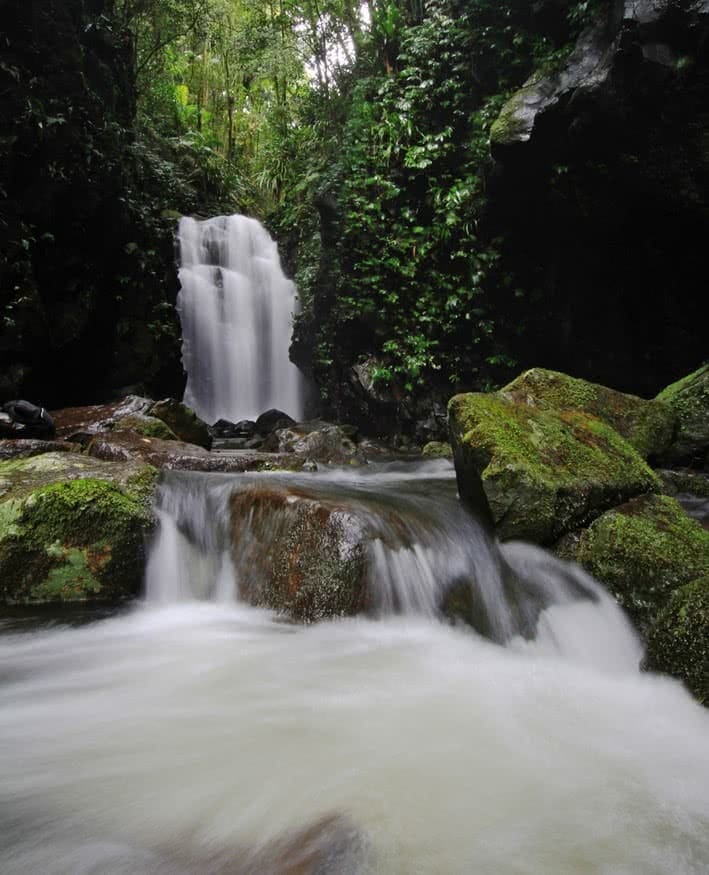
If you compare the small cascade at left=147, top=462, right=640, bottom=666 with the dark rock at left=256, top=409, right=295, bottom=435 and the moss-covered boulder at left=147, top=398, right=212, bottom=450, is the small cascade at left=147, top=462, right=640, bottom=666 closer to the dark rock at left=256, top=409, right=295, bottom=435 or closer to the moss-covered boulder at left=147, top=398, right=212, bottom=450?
the moss-covered boulder at left=147, top=398, right=212, bottom=450

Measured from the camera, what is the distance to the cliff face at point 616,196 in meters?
6.83

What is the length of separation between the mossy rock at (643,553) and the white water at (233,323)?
38.8 ft

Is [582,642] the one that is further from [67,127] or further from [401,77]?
[401,77]

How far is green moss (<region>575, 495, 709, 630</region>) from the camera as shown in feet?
10.2

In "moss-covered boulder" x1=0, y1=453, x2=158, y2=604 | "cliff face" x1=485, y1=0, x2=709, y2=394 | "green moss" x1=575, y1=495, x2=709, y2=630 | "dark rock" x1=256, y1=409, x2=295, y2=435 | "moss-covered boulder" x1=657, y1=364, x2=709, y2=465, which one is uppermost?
"cliff face" x1=485, y1=0, x2=709, y2=394

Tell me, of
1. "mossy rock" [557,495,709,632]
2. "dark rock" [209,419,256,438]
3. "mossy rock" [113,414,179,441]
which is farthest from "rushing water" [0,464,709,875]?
"dark rock" [209,419,256,438]

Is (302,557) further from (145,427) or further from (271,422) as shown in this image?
(271,422)

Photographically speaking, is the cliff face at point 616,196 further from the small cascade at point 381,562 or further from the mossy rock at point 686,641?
the mossy rock at point 686,641

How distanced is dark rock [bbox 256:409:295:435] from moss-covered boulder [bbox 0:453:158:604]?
8.02 meters

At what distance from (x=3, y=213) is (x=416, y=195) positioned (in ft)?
24.0

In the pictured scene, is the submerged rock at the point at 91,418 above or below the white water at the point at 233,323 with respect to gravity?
below

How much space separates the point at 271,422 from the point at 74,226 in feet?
17.6

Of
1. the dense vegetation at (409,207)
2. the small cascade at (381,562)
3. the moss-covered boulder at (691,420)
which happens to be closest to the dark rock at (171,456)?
the small cascade at (381,562)

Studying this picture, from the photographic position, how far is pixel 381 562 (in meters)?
3.41
